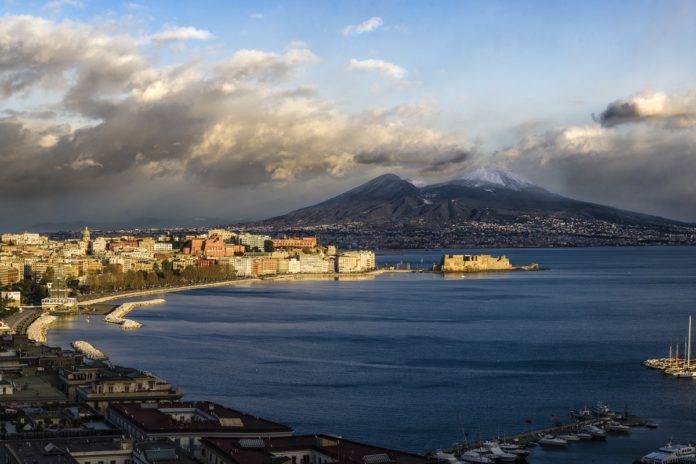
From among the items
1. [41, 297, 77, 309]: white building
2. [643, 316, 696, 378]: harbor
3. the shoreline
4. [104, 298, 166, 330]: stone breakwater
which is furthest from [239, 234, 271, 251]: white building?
[643, 316, 696, 378]: harbor

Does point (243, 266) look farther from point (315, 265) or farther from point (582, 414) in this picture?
point (582, 414)

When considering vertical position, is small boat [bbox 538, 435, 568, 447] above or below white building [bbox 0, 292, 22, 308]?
below

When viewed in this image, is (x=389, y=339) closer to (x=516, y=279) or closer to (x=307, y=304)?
(x=307, y=304)

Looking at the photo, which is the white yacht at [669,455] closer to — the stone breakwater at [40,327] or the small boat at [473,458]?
the small boat at [473,458]

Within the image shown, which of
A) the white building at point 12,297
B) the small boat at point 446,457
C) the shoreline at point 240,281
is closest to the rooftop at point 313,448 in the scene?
the small boat at point 446,457

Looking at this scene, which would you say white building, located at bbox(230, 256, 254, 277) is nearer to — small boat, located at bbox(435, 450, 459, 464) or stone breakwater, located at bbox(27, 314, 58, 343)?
stone breakwater, located at bbox(27, 314, 58, 343)

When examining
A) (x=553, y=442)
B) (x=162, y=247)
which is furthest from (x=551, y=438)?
(x=162, y=247)

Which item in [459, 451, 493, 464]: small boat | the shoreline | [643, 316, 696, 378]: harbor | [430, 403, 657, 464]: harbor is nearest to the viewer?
[459, 451, 493, 464]: small boat

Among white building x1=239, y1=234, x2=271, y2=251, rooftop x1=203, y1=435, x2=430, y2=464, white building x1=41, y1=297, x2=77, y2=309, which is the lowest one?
rooftop x1=203, y1=435, x2=430, y2=464
